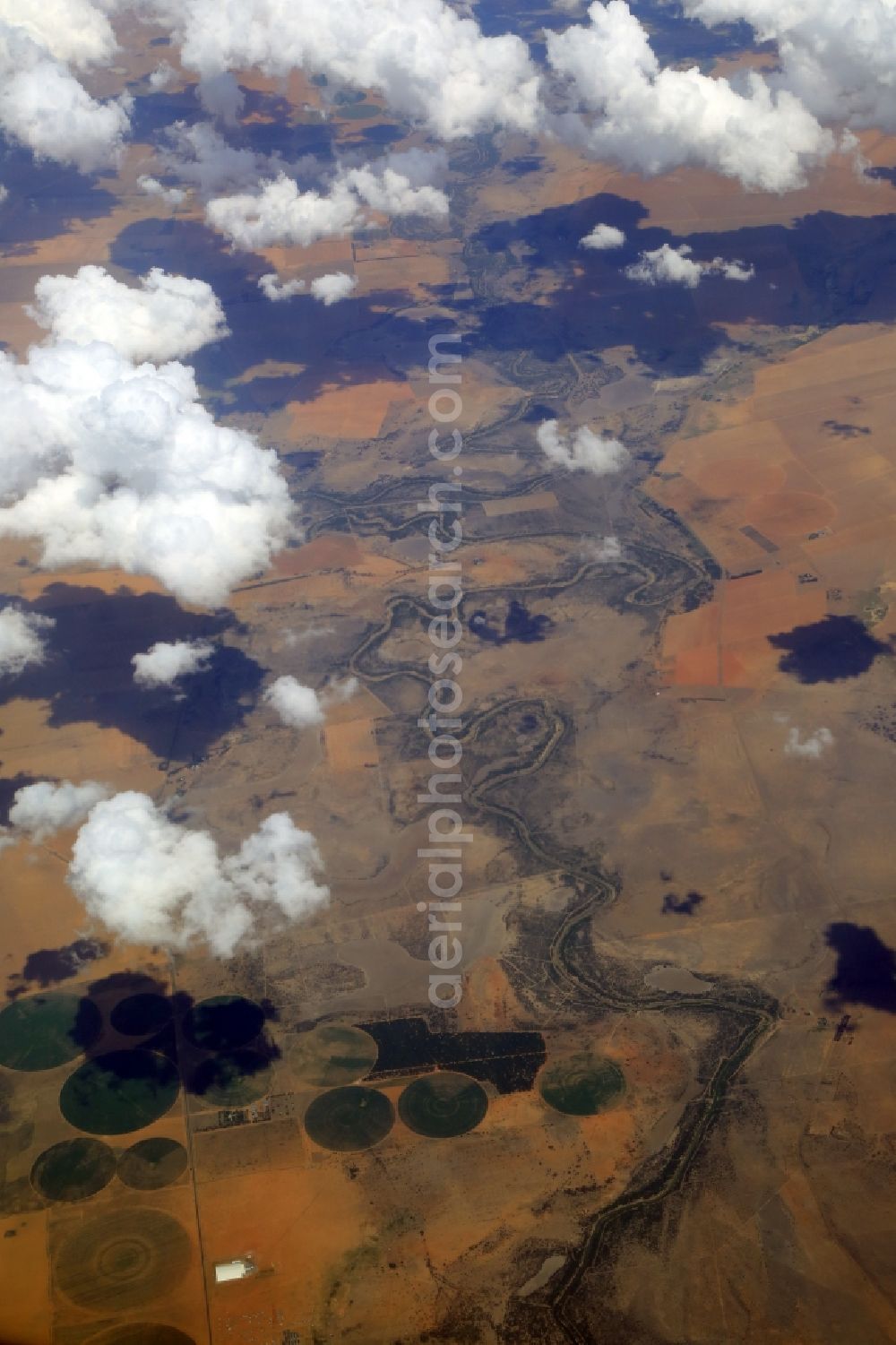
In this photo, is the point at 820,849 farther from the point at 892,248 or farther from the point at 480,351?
the point at 892,248

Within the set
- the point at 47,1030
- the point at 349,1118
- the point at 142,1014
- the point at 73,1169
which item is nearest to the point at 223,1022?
the point at 142,1014

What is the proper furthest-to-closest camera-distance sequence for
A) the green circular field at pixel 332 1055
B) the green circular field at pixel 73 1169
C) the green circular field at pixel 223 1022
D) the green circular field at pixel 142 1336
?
the green circular field at pixel 223 1022, the green circular field at pixel 332 1055, the green circular field at pixel 73 1169, the green circular field at pixel 142 1336

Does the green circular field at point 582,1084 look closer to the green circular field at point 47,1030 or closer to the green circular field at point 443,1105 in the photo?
the green circular field at point 443,1105

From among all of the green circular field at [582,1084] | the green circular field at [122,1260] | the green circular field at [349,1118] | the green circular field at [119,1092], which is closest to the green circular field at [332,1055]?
the green circular field at [349,1118]

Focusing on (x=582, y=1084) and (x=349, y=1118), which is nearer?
(x=349, y=1118)

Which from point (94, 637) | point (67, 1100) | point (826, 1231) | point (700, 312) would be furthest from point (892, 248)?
point (67, 1100)

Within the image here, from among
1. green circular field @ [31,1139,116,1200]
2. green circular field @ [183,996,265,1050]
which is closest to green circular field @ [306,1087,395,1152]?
green circular field @ [183,996,265,1050]

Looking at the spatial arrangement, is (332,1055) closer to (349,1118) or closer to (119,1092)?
(349,1118)
